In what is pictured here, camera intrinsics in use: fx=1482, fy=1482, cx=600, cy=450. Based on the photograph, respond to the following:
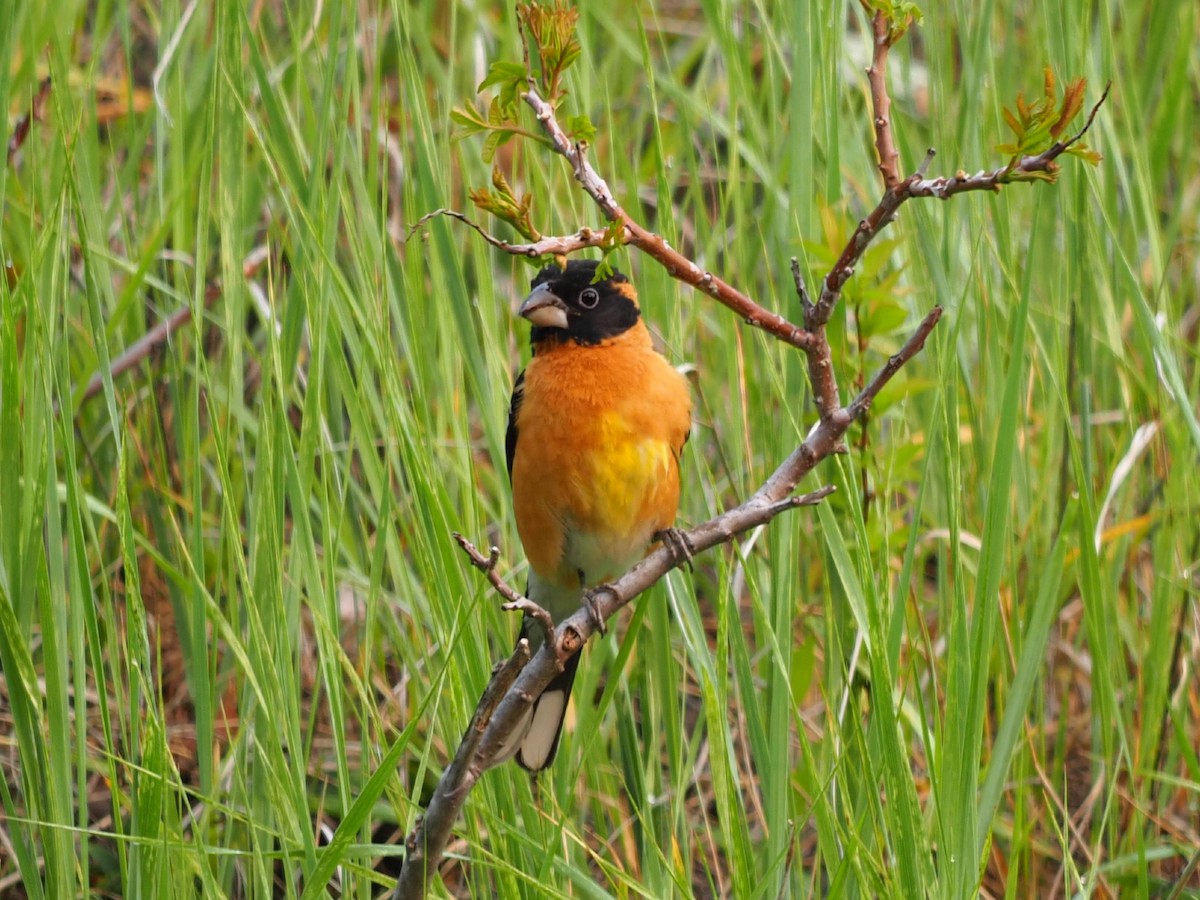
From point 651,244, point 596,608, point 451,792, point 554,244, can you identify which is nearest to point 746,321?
point 651,244

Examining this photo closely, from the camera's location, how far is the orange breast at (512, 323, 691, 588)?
321 centimetres

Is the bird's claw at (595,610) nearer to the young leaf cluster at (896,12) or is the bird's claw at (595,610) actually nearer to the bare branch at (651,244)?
the bare branch at (651,244)

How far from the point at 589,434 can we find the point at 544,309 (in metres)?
0.31

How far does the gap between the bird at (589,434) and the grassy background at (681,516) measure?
0.09 metres

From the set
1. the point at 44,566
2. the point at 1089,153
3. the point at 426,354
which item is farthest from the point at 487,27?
the point at 1089,153

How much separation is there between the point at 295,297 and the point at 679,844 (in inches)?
52.4

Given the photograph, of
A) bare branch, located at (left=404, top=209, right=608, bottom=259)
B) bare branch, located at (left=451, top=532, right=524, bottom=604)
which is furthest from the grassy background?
bare branch, located at (left=404, top=209, right=608, bottom=259)

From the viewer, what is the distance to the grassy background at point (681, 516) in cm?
255

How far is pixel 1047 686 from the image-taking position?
396cm

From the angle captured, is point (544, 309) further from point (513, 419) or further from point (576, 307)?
point (513, 419)

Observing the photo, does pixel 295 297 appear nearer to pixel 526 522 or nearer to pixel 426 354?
pixel 426 354

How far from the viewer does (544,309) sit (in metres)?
3.29

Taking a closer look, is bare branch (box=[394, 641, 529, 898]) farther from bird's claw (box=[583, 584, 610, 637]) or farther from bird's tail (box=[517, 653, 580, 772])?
bird's tail (box=[517, 653, 580, 772])

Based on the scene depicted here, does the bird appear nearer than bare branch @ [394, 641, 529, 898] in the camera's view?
No
